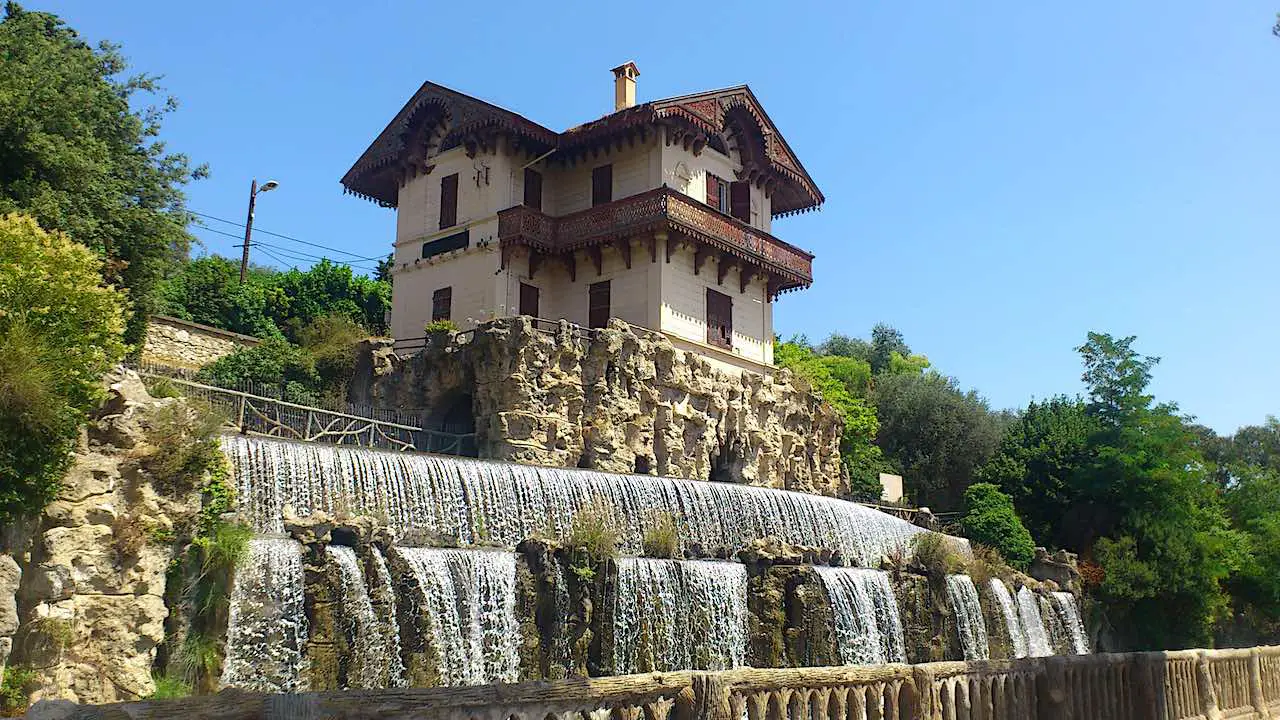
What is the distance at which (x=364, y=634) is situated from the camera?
15.6 m

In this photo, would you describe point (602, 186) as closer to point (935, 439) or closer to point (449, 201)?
point (449, 201)

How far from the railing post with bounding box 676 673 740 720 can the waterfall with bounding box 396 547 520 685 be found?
396 inches

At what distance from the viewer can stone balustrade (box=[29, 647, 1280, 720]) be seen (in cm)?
547

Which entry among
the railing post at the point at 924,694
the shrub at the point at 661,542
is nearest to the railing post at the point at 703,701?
the railing post at the point at 924,694

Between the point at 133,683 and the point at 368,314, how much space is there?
98.5 feet

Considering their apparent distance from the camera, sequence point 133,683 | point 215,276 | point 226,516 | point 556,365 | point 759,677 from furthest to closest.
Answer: point 215,276 < point 556,365 < point 226,516 < point 133,683 < point 759,677

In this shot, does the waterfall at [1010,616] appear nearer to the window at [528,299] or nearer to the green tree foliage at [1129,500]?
the green tree foliage at [1129,500]

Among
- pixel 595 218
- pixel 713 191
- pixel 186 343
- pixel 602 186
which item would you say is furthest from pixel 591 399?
pixel 186 343

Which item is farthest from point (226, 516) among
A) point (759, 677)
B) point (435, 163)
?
point (435, 163)

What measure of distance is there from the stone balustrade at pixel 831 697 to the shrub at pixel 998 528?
23.4 meters

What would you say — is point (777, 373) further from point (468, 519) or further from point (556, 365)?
point (468, 519)

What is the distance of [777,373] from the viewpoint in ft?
118

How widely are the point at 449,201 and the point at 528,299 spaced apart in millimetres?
4245

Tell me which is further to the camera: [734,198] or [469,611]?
[734,198]
